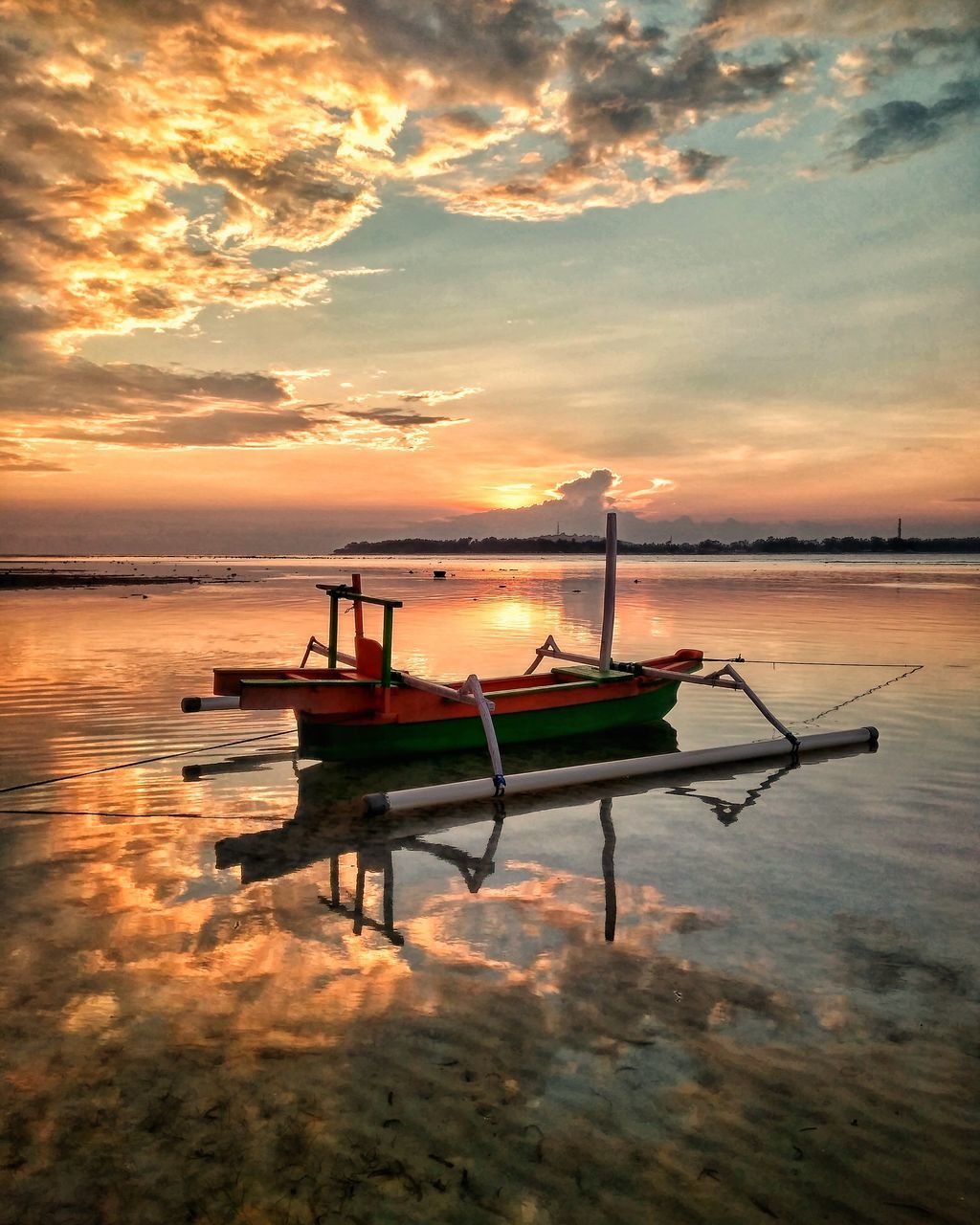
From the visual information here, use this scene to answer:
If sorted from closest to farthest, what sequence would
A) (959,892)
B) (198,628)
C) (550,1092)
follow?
(550,1092) < (959,892) < (198,628)

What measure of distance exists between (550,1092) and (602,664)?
951cm

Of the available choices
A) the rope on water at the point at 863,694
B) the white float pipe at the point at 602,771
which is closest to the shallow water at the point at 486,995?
the white float pipe at the point at 602,771

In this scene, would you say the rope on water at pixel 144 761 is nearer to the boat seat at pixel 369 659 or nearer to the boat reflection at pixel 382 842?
the boat reflection at pixel 382 842

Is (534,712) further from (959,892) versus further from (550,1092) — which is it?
(550,1092)

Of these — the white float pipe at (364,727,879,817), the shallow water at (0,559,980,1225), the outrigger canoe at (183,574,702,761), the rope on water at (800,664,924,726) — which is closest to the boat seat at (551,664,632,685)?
the outrigger canoe at (183,574,702,761)

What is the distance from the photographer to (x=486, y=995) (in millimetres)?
4984

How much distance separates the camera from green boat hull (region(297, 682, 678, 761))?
34.0 feet

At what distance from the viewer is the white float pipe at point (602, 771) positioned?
28.2 ft

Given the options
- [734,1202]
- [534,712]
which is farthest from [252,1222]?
[534,712]

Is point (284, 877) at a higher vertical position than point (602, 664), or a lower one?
lower

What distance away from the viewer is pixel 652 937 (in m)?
5.87

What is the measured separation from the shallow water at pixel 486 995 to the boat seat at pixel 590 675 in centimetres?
174

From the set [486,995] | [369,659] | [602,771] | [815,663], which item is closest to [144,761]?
[369,659]

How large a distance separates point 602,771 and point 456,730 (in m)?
2.28
